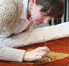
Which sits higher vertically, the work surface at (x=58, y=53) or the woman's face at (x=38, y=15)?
the woman's face at (x=38, y=15)

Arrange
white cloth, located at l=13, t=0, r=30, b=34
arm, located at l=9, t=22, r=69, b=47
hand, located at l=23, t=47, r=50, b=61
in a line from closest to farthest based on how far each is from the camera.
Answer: hand, located at l=23, t=47, r=50, b=61 → white cloth, located at l=13, t=0, r=30, b=34 → arm, located at l=9, t=22, r=69, b=47

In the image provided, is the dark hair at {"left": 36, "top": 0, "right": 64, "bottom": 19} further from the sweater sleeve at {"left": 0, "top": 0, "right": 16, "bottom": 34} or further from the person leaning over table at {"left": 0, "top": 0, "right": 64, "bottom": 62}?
the sweater sleeve at {"left": 0, "top": 0, "right": 16, "bottom": 34}

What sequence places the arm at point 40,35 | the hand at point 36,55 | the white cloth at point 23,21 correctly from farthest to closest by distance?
1. the arm at point 40,35
2. the white cloth at point 23,21
3. the hand at point 36,55

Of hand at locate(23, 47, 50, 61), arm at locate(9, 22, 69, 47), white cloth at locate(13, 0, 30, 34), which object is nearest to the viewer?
→ hand at locate(23, 47, 50, 61)

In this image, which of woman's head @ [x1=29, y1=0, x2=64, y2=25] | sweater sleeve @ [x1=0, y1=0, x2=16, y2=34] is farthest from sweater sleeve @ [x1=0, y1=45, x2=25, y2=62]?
woman's head @ [x1=29, y1=0, x2=64, y2=25]

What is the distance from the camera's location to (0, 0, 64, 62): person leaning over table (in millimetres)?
736

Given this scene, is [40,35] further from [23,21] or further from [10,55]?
[10,55]

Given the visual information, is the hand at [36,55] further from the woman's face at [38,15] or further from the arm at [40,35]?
the arm at [40,35]

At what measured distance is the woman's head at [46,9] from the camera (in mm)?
729

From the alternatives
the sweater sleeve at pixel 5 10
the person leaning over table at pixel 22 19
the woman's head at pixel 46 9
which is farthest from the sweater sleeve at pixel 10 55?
the woman's head at pixel 46 9

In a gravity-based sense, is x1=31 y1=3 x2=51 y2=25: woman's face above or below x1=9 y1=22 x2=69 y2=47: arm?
above

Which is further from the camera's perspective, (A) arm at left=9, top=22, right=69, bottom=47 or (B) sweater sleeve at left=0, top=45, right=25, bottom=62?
(A) arm at left=9, top=22, right=69, bottom=47

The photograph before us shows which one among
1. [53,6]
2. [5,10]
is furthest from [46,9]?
[5,10]

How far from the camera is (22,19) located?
0.97m
